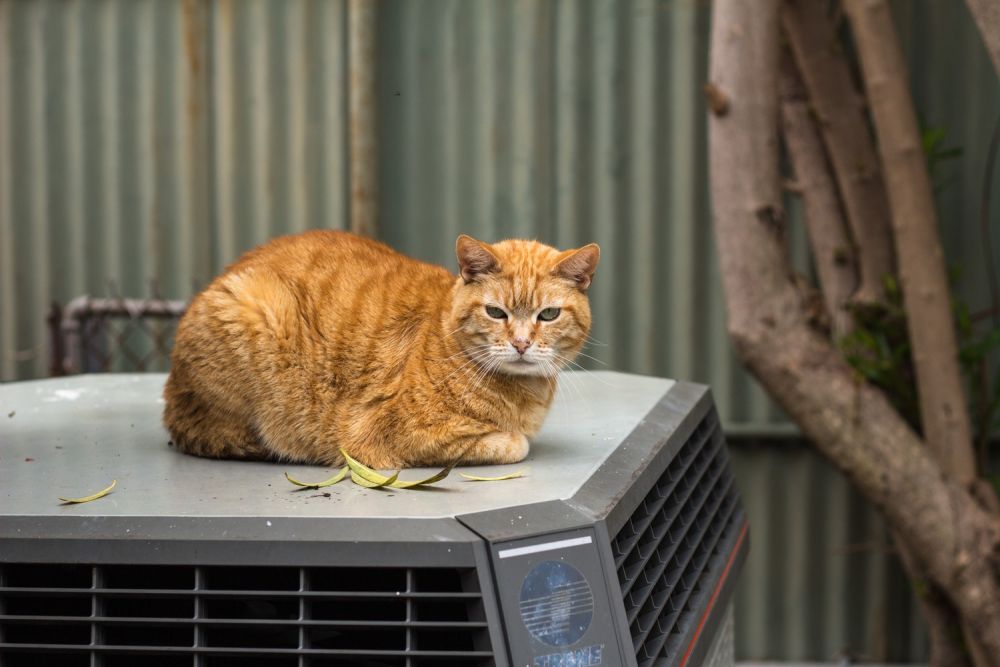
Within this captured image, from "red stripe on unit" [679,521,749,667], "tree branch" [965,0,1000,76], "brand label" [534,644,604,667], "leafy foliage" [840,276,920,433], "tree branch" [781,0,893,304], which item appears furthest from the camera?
"tree branch" [781,0,893,304]

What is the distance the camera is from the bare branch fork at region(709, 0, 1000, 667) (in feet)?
9.87

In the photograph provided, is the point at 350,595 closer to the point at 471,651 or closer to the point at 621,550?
the point at 471,651

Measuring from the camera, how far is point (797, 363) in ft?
9.93

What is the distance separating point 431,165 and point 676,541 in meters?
2.59

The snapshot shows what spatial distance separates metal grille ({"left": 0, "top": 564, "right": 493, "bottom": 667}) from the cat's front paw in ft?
1.50

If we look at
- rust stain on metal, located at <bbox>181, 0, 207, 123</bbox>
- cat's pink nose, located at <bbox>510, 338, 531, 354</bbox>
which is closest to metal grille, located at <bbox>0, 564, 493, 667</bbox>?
cat's pink nose, located at <bbox>510, 338, 531, 354</bbox>

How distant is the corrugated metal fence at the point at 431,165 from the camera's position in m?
3.95

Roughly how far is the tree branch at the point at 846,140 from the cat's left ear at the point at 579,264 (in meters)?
1.79

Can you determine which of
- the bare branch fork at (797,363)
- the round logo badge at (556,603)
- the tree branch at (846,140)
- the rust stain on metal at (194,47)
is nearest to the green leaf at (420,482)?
the round logo badge at (556,603)

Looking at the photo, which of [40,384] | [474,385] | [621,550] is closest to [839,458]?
[474,385]

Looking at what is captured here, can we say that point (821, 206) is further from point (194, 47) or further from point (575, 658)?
point (575, 658)

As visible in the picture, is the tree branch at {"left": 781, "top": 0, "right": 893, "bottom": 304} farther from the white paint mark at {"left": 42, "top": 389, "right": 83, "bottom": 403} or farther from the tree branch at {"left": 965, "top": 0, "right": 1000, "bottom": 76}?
the white paint mark at {"left": 42, "top": 389, "right": 83, "bottom": 403}

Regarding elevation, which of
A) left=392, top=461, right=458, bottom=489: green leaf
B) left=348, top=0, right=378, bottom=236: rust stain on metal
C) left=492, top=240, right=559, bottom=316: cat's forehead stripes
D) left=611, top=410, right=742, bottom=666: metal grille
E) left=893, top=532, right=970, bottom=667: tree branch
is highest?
left=348, top=0, right=378, bottom=236: rust stain on metal

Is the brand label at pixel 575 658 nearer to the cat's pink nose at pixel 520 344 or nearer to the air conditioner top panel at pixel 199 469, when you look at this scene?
the air conditioner top panel at pixel 199 469
